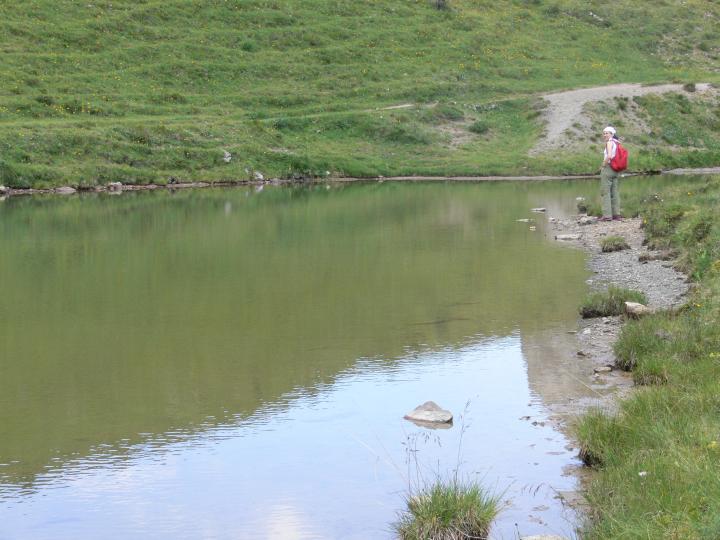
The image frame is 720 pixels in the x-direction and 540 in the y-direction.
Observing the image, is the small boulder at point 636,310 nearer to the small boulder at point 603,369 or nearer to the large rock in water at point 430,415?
the small boulder at point 603,369

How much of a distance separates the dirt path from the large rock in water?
46.9 metres

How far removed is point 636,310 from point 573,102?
49.1 m

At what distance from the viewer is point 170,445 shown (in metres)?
11.7

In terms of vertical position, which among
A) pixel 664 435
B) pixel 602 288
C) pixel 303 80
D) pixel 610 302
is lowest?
pixel 602 288

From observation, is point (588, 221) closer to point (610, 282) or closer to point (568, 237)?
point (568, 237)

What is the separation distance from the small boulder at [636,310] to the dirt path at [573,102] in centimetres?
4210

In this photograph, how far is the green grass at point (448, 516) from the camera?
8703 mm

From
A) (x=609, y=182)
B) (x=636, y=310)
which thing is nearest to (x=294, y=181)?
(x=609, y=182)

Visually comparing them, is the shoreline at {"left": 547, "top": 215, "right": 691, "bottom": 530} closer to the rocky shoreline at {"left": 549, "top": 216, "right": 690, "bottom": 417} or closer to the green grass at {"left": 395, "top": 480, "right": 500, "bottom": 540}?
the rocky shoreline at {"left": 549, "top": 216, "right": 690, "bottom": 417}

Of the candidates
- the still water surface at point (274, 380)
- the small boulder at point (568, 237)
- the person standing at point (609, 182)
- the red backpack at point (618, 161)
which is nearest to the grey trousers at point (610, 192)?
the person standing at point (609, 182)

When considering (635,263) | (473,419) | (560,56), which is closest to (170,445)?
(473,419)

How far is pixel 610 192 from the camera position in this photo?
104 feet

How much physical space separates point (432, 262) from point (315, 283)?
13.0ft

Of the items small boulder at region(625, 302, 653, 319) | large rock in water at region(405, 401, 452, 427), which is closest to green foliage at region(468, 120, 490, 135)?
small boulder at region(625, 302, 653, 319)
